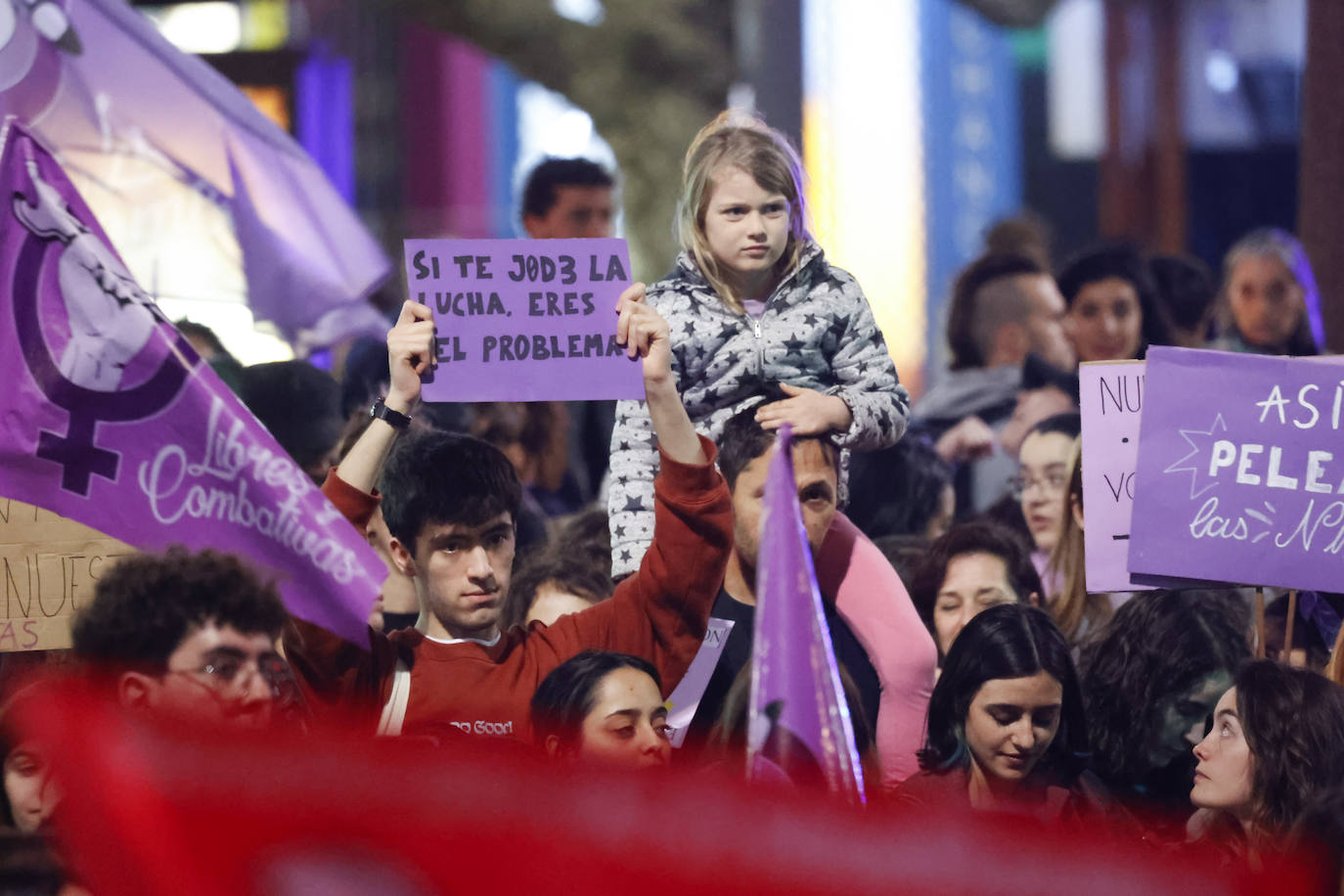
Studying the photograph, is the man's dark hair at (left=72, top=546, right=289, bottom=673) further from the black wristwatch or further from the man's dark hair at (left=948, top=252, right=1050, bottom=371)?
the man's dark hair at (left=948, top=252, right=1050, bottom=371)

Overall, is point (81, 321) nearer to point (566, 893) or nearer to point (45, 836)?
point (45, 836)

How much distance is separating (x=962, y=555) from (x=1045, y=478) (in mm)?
790

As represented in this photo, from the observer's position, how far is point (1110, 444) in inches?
151

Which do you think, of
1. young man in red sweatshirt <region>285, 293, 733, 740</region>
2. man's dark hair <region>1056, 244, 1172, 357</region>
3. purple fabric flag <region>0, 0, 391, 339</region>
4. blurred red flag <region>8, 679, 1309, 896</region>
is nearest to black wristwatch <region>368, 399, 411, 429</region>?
young man in red sweatshirt <region>285, 293, 733, 740</region>

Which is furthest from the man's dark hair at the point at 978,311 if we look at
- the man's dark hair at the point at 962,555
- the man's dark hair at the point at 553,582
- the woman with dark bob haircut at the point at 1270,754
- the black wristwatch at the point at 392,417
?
the black wristwatch at the point at 392,417

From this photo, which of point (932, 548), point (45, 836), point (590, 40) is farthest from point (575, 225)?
point (590, 40)

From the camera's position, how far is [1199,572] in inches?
145

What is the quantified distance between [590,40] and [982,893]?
13634 millimetres

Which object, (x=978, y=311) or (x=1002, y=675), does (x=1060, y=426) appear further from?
(x=1002, y=675)

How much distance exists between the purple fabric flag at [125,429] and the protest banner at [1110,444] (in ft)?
5.06

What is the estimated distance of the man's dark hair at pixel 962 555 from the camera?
4184 mm

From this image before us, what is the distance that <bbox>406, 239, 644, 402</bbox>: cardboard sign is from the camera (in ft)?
11.7

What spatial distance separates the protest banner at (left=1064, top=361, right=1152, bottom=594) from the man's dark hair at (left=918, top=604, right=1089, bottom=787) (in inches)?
12.8

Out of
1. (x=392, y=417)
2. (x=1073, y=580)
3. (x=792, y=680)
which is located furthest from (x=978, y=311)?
(x=792, y=680)
